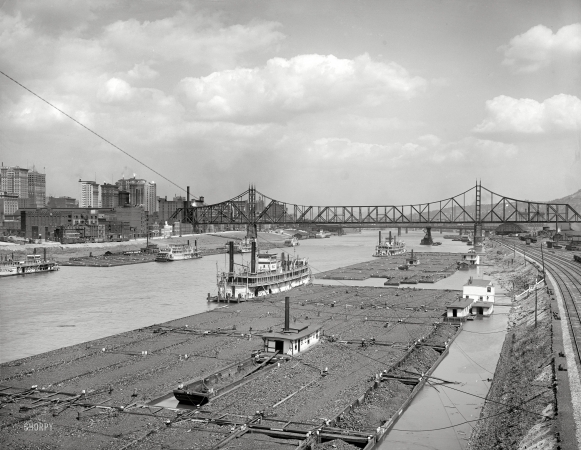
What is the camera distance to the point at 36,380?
1343 centimetres

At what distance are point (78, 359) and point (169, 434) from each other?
615 centimetres

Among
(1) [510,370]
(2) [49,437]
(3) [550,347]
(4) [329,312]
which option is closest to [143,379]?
(2) [49,437]

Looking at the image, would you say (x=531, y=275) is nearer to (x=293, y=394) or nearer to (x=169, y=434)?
(x=293, y=394)

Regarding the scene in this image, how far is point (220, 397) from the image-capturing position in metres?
12.3

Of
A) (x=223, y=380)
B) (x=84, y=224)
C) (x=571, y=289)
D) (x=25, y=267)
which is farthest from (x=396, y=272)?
(x=84, y=224)

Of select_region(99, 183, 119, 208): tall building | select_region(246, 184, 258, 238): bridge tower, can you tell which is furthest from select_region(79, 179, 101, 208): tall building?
select_region(246, 184, 258, 238): bridge tower

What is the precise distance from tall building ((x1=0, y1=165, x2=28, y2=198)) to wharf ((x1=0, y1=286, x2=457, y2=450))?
288ft

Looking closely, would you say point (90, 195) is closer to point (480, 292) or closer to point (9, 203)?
point (9, 203)

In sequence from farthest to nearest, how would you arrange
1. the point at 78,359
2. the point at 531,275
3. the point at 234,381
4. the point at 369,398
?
the point at 531,275
the point at 78,359
the point at 234,381
the point at 369,398

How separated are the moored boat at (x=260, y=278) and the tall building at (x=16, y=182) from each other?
77514 millimetres

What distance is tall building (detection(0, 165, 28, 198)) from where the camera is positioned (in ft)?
321

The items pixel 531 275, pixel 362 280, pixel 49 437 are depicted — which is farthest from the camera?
pixel 362 280

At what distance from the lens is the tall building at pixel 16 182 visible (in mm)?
97750
